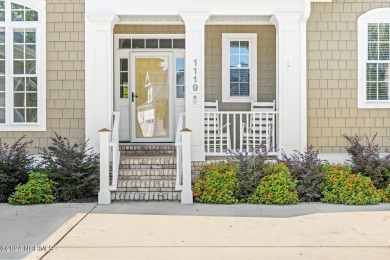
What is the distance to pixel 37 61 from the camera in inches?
364

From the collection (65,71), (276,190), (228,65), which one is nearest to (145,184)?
(276,190)

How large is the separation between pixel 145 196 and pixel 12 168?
7.67ft

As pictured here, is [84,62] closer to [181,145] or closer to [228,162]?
[181,145]

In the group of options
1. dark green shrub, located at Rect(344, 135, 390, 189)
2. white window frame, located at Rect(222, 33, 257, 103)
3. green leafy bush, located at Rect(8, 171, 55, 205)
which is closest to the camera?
green leafy bush, located at Rect(8, 171, 55, 205)

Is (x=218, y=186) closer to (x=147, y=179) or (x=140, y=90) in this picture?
(x=147, y=179)

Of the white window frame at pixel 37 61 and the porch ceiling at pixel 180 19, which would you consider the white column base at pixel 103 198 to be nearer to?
the white window frame at pixel 37 61

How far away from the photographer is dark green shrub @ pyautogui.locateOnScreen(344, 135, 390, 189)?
877cm

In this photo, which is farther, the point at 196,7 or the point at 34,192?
the point at 196,7

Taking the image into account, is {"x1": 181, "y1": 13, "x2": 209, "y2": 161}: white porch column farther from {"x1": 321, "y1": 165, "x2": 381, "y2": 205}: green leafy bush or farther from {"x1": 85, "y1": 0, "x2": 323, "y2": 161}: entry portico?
{"x1": 321, "y1": 165, "x2": 381, "y2": 205}: green leafy bush

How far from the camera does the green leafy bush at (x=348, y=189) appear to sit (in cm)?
829

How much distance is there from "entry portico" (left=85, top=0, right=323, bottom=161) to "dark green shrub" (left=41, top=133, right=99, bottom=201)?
56 cm

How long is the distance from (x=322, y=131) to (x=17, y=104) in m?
5.75

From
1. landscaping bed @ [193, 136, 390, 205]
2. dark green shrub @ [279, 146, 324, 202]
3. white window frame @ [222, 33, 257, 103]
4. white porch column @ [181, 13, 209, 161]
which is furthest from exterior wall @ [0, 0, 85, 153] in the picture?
dark green shrub @ [279, 146, 324, 202]

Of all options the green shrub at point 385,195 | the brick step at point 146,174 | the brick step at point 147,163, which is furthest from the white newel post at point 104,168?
the green shrub at point 385,195
